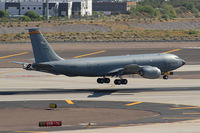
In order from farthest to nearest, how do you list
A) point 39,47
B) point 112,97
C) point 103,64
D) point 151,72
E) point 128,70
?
point 103,64
point 128,70
point 151,72
point 39,47
point 112,97

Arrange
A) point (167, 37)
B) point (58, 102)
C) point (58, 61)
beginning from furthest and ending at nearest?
point (167, 37)
point (58, 61)
point (58, 102)

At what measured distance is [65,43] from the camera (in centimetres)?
13200

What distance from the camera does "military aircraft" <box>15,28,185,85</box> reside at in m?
64.2

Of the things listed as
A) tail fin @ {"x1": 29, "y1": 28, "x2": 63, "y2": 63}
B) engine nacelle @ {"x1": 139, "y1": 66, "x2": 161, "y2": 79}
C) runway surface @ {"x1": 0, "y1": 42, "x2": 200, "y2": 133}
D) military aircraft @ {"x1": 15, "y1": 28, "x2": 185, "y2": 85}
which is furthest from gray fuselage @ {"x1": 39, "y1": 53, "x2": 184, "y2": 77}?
runway surface @ {"x1": 0, "y1": 42, "x2": 200, "y2": 133}

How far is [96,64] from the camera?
67.8 metres

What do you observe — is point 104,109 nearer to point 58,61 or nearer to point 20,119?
point 20,119

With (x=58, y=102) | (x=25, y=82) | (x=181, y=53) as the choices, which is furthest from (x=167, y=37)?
(x=58, y=102)

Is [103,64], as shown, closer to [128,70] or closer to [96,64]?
[96,64]

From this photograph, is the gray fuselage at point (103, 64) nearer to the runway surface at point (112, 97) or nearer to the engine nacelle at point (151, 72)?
the engine nacelle at point (151, 72)

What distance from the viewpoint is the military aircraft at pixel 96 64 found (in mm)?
64188

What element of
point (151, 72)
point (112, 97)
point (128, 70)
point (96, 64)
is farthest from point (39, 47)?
point (151, 72)

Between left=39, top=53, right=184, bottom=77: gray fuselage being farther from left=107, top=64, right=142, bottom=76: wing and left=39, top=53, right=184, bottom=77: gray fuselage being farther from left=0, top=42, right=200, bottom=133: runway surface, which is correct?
left=0, top=42, right=200, bottom=133: runway surface

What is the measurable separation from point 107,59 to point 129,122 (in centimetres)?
2448

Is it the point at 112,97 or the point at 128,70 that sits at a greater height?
the point at 128,70
